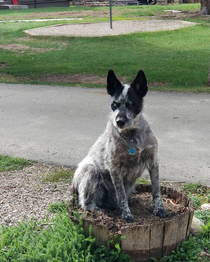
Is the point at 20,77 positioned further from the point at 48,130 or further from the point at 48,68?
the point at 48,130

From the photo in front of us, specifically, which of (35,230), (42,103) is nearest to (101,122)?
(42,103)

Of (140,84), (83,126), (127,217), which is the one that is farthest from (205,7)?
(127,217)

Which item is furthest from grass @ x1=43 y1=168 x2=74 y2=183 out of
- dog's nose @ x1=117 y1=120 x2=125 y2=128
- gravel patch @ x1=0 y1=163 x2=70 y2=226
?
dog's nose @ x1=117 y1=120 x2=125 y2=128

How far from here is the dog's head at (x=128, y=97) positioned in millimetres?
3719

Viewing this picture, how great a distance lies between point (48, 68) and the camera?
44.8 feet

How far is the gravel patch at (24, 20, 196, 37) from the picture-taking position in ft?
A: 67.9

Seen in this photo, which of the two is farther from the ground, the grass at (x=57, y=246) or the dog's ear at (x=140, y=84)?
the dog's ear at (x=140, y=84)

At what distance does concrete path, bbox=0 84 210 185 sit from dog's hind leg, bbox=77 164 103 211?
1831 mm

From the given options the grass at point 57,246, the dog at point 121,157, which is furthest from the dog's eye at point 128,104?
the grass at point 57,246

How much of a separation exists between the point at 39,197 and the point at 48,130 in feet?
9.28

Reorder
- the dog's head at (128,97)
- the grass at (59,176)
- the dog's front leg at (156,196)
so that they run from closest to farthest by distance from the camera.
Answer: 1. the dog's head at (128,97)
2. the dog's front leg at (156,196)
3. the grass at (59,176)

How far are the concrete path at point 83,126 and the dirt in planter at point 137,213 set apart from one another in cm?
127

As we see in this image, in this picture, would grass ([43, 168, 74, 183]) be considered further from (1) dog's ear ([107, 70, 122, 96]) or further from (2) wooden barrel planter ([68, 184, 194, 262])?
(1) dog's ear ([107, 70, 122, 96])

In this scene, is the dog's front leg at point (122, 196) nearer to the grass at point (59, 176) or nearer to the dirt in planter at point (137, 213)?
the dirt in planter at point (137, 213)
